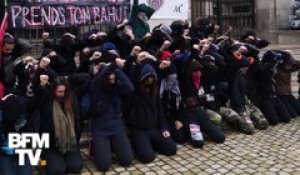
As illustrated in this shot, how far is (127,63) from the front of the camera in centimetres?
667

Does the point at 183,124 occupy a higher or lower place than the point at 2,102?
lower

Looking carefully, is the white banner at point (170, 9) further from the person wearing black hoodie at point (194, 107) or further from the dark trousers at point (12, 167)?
the dark trousers at point (12, 167)

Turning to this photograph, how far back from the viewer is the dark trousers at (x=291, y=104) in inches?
341

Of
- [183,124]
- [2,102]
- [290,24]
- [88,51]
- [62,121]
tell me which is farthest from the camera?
[290,24]

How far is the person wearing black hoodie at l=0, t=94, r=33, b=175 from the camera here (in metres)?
5.40

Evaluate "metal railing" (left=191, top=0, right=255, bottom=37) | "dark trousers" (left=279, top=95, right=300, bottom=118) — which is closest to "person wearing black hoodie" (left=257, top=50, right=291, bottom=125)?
"dark trousers" (left=279, top=95, right=300, bottom=118)

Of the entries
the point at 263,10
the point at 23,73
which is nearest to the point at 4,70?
the point at 23,73

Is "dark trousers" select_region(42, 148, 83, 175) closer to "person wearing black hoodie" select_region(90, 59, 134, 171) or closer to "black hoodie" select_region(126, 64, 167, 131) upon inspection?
"person wearing black hoodie" select_region(90, 59, 134, 171)

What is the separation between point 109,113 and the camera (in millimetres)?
6270

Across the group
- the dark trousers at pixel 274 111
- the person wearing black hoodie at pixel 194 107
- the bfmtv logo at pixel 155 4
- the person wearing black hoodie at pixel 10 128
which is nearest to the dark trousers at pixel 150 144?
the person wearing black hoodie at pixel 194 107

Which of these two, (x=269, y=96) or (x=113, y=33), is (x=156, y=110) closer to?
(x=113, y=33)

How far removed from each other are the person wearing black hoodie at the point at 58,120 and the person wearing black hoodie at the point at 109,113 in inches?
14.3

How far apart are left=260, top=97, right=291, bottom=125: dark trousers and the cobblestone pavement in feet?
2.44

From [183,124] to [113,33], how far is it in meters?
1.66
